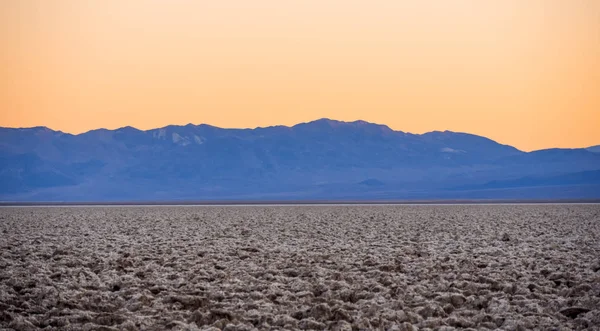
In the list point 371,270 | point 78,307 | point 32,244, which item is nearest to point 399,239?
point 371,270

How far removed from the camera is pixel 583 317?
10703 millimetres

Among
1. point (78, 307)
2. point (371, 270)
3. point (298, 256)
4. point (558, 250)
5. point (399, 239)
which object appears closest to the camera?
point (78, 307)

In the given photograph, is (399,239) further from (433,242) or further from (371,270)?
(371,270)

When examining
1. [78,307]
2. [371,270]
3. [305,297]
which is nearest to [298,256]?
[371,270]

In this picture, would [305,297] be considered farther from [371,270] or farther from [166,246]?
[166,246]

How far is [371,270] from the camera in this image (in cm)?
1551

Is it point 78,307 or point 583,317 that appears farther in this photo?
point 78,307

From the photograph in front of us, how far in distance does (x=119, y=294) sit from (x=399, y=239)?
1269 cm

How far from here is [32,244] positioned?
2311 cm

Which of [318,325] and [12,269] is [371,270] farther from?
[12,269]

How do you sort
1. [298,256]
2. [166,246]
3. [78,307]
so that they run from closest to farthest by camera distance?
[78,307]
[298,256]
[166,246]

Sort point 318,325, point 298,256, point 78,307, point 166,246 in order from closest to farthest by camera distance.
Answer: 1. point 318,325
2. point 78,307
3. point 298,256
4. point 166,246

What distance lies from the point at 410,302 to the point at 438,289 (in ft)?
4.36

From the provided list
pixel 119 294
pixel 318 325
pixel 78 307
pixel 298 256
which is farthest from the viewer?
pixel 298 256
